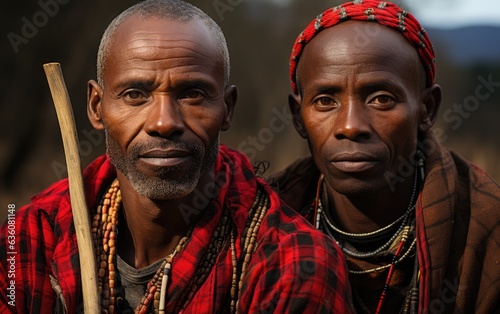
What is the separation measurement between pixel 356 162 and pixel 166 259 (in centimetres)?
95

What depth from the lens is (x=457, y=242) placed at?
3754mm

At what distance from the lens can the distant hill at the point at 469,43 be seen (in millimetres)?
10141

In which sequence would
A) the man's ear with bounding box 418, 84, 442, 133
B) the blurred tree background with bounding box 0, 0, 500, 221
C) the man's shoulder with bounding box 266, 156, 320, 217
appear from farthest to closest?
the blurred tree background with bounding box 0, 0, 500, 221, the man's shoulder with bounding box 266, 156, 320, 217, the man's ear with bounding box 418, 84, 442, 133

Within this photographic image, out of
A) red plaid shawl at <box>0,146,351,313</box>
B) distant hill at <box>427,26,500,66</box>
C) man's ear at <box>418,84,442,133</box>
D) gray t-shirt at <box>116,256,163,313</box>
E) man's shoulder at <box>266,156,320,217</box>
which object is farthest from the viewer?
distant hill at <box>427,26,500,66</box>

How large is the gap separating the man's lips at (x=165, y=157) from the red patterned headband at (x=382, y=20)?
1.07m

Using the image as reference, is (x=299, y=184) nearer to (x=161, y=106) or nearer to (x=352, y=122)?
(x=352, y=122)

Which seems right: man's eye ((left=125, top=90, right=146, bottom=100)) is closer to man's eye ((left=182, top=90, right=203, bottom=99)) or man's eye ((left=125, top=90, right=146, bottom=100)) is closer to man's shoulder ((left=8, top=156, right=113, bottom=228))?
man's eye ((left=182, top=90, right=203, bottom=99))

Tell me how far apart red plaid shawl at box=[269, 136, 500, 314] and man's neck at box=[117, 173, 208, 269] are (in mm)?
1076

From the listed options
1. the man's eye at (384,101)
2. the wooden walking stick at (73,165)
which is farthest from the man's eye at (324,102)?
the wooden walking stick at (73,165)

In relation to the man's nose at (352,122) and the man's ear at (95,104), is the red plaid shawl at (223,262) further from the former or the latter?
the man's nose at (352,122)

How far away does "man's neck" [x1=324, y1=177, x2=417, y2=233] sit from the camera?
3.92 metres

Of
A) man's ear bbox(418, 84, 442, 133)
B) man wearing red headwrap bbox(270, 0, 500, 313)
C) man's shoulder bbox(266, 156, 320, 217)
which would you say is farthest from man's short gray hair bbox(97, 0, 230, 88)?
man's ear bbox(418, 84, 442, 133)

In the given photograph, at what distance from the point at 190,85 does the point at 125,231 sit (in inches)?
28.9

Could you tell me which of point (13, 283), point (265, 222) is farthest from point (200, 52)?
point (13, 283)
